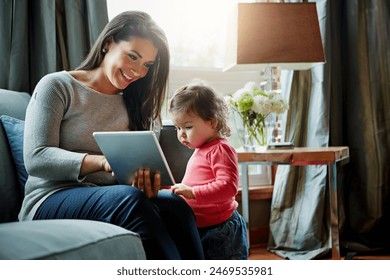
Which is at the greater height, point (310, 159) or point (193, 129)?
point (193, 129)

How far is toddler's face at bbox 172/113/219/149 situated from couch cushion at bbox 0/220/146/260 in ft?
1.51

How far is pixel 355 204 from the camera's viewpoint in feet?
6.07

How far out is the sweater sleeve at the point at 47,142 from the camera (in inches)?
37.5

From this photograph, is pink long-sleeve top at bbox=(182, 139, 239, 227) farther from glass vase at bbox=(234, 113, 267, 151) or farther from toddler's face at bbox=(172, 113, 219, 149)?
glass vase at bbox=(234, 113, 267, 151)

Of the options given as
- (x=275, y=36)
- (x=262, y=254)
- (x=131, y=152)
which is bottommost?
(x=262, y=254)

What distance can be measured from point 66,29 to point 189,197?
0.65 meters

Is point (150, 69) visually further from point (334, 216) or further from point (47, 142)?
point (334, 216)

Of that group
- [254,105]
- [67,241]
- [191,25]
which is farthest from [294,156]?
[67,241]

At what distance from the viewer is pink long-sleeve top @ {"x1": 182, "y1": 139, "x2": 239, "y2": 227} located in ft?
3.54

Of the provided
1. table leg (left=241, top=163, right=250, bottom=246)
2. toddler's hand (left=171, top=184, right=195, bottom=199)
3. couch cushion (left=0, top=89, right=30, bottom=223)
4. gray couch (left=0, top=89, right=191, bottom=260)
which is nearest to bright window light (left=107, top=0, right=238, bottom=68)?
table leg (left=241, top=163, right=250, bottom=246)

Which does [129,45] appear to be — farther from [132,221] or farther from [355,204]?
[355,204]

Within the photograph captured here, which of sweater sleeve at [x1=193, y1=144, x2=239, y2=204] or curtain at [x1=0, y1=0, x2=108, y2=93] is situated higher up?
curtain at [x1=0, y1=0, x2=108, y2=93]

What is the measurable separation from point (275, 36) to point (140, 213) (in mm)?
886

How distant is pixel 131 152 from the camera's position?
34.9 inches
